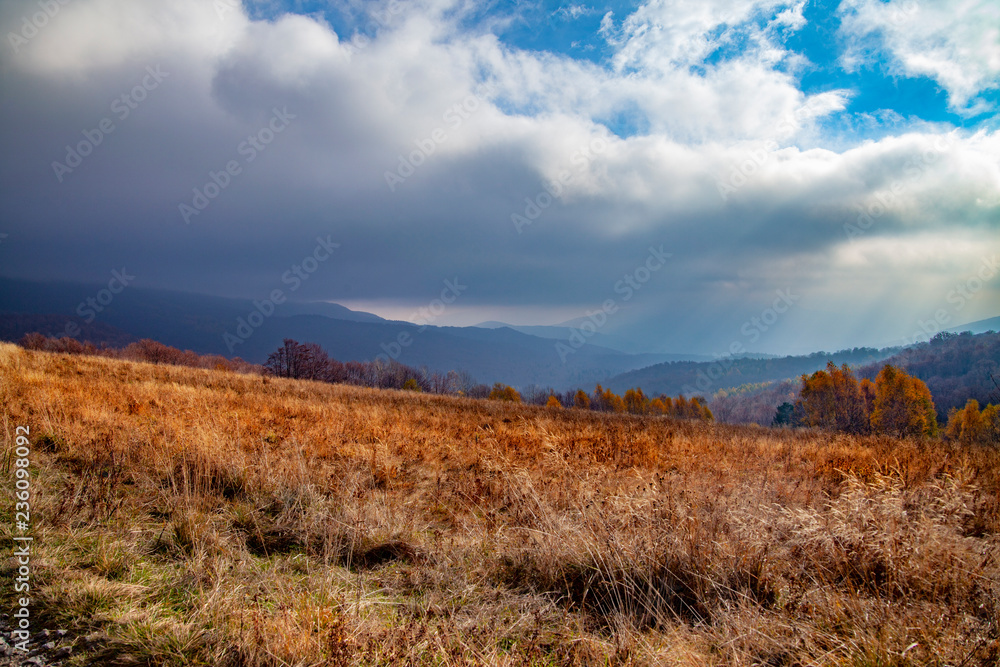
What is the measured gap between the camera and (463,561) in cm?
354

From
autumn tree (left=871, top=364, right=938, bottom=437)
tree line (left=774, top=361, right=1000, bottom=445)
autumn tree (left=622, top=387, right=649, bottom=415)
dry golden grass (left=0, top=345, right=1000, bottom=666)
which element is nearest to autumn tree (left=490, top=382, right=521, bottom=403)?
dry golden grass (left=0, top=345, right=1000, bottom=666)

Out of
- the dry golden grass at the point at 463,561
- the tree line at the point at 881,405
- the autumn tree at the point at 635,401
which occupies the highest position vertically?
the dry golden grass at the point at 463,561

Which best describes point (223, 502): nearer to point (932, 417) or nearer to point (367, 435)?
point (367, 435)

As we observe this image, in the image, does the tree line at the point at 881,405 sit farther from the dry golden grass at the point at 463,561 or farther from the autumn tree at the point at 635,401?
the dry golden grass at the point at 463,561

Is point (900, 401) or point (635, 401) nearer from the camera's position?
point (900, 401)

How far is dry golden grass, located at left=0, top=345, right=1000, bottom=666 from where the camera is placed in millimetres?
2420

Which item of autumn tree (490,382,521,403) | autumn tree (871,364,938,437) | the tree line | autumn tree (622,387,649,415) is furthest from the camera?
autumn tree (622,387,649,415)

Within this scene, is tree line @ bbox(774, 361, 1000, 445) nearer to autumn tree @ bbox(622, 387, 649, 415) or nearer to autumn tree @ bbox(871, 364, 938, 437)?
autumn tree @ bbox(871, 364, 938, 437)

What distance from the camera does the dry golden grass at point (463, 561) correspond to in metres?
2.42

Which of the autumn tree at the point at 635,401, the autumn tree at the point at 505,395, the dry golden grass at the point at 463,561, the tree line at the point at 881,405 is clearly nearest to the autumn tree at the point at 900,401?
the tree line at the point at 881,405

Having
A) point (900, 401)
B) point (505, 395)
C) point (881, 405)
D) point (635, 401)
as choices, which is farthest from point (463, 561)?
point (635, 401)

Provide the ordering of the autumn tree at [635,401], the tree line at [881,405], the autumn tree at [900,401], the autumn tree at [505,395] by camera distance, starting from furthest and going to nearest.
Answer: the autumn tree at [635,401]
the autumn tree at [900,401]
the tree line at [881,405]
the autumn tree at [505,395]

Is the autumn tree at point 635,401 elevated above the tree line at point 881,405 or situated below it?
below

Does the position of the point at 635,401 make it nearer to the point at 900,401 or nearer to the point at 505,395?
the point at 900,401
